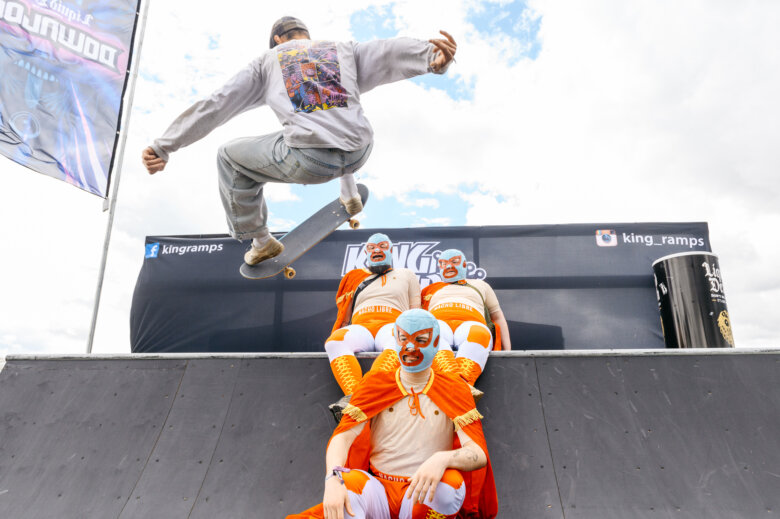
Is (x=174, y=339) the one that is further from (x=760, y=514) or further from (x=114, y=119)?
(x=760, y=514)

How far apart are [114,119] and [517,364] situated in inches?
229

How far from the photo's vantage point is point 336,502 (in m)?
1.94

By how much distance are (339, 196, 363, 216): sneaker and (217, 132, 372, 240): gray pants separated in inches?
34.8

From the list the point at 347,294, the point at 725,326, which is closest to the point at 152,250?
the point at 347,294

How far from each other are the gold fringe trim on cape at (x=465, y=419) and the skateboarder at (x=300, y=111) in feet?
5.16

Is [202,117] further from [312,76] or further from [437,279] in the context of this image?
[437,279]

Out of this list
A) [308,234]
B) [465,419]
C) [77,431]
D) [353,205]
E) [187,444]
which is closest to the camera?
[465,419]

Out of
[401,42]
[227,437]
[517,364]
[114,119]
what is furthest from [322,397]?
[114,119]

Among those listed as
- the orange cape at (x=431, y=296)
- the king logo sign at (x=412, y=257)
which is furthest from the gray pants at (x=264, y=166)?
the king logo sign at (x=412, y=257)

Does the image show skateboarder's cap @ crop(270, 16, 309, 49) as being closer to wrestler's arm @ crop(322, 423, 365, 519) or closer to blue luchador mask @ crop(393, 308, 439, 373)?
blue luchador mask @ crop(393, 308, 439, 373)

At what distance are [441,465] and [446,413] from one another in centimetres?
32

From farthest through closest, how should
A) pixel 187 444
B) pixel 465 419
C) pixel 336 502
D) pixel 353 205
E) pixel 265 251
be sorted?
pixel 353 205 < pixel 265 251 < pixel 187 444 < pixel 465 419 < pixel 336 502

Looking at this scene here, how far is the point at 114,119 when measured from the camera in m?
6.23

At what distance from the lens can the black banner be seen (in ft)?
18.8
